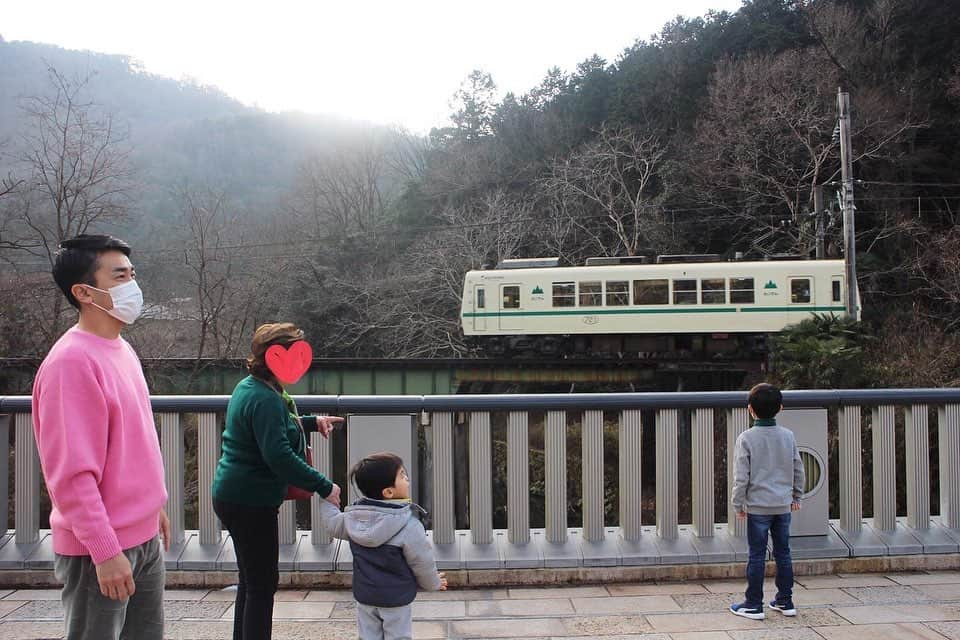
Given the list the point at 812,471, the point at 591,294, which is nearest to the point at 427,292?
the point at 591,294

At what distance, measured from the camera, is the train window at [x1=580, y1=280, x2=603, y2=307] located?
1902 cm

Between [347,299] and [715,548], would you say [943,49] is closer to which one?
[347,299]

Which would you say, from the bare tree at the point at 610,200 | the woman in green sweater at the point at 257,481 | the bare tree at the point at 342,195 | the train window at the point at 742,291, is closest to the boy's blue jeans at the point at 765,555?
the woman in green sweater at the point at 257,481

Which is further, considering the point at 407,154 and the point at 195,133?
the point at 195,133

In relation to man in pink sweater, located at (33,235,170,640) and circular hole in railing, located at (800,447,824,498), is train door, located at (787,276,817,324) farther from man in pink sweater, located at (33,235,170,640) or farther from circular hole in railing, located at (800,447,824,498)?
man in pink sweater, located at (33,235,170,640)

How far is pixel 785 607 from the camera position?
359cm

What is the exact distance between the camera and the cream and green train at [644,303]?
18.2 meters

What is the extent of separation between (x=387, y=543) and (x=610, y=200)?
2336cm

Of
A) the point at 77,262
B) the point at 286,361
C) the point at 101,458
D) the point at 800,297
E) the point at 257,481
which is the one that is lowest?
the point at 257,481

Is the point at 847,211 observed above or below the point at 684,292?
above

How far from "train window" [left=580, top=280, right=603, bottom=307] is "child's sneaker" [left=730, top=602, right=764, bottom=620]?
51.3ft

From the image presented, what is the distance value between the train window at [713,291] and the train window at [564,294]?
335 cm

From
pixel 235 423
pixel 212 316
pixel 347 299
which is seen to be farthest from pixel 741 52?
pixel 235 423

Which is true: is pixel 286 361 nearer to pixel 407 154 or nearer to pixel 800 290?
pixel 800 290
